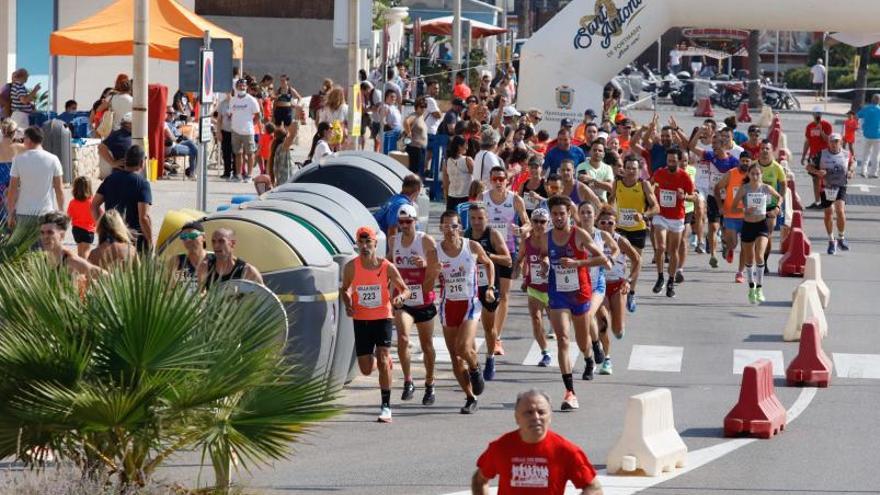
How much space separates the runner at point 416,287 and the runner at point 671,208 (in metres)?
7.19

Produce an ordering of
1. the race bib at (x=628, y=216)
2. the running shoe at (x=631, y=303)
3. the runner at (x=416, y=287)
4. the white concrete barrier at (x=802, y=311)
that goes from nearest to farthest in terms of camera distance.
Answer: the runner at (x=416, y=287), the white concrete barrier at (x=802, y=311), the race bib at (x=628, y=216), the running shoe at (x=631, y=303)

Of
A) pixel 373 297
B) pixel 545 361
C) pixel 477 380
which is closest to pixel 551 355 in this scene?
pixel 545 361

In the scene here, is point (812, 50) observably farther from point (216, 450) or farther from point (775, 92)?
point (216, 450)

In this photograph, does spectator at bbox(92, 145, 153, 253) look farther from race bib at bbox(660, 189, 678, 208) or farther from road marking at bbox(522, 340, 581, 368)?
race bib at bbox(660, 189, 678, 208)

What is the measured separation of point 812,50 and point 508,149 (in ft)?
211

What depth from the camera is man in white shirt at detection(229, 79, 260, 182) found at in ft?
96.5

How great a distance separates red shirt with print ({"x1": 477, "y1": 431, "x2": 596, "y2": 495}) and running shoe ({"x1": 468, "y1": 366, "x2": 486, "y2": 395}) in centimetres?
638

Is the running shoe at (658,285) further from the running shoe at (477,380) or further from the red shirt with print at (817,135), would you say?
the red shirt with print at (817,135)

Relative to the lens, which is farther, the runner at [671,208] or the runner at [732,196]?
the runner at [732,196]

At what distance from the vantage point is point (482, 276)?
614 inches

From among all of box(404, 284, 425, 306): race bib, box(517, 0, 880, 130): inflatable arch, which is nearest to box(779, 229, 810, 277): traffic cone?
box(517, 0, 880, 130): inflatable arch

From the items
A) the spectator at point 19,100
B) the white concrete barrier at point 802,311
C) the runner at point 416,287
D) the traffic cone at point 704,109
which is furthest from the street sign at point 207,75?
the traffic cone at point 704,109

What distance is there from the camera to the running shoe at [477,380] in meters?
14.5

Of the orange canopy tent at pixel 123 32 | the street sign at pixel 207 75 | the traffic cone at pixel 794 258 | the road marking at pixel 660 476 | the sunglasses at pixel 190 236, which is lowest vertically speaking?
the road marking at pixel 660 476
